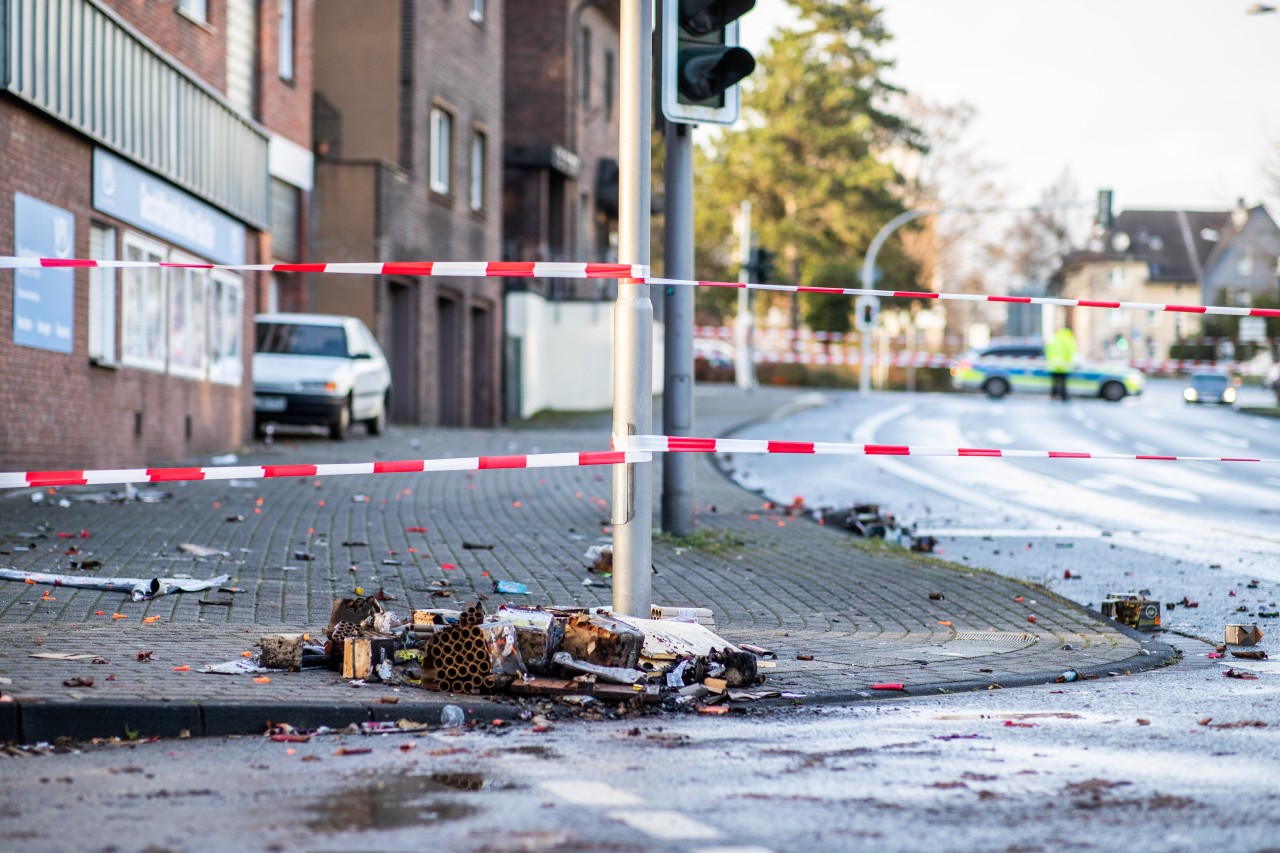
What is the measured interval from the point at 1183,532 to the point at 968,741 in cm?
996

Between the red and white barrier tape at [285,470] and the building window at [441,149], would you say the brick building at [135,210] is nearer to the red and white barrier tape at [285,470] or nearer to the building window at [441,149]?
the building window at [441,149]

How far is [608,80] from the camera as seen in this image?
1930 inches

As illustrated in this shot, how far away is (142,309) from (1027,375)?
39.8 metres

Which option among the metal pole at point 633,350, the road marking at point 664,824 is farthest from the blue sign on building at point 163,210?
the road marking at point 664,824

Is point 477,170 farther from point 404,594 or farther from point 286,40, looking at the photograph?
point 404,594

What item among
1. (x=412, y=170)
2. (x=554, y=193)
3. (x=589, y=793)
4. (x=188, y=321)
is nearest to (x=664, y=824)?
(x=589, y=793)

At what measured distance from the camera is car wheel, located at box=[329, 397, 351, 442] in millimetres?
25375

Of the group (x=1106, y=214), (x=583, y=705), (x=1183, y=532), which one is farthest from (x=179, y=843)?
(x=1106, y=214)

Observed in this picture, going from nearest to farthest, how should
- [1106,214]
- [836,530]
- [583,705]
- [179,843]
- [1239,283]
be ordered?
[179,843] < [583,705] < [836,530] < [1106,214] < [1239,283]

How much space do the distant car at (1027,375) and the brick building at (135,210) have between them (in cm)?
3302

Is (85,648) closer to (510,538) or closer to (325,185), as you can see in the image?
(510,538)

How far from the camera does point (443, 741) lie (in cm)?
611

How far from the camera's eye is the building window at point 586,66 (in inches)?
1804

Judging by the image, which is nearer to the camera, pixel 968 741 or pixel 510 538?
pixel 968 741
